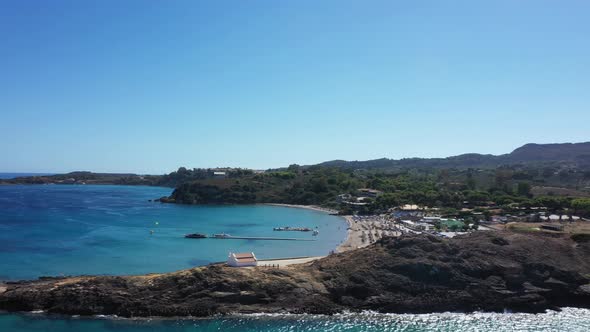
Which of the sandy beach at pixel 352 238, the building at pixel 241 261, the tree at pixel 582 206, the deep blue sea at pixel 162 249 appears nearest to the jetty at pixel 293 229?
the deep blue sea at pixel 162 249

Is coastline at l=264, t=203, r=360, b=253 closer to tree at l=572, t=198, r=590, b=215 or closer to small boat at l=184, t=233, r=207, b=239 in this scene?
small boat at l=184, t=233, r=207, b=239

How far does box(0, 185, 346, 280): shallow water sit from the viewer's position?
131 feet

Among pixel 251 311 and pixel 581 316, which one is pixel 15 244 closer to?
pixel 251 311

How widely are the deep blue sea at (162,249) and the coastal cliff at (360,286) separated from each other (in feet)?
4.15

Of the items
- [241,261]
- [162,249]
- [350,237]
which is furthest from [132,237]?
[350,237]

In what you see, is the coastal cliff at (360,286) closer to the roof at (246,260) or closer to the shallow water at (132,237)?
the roof at (246,260)

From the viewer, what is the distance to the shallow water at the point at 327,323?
25.8m

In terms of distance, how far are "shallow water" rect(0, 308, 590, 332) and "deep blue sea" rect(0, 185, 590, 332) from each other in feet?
0.20

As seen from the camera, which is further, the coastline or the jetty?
the jetty

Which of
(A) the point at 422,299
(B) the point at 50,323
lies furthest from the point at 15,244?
(A) the point at 422,299

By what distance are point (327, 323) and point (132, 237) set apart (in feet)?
122

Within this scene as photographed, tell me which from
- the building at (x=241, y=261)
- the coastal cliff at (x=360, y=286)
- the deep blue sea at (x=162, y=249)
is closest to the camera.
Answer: the deep blue sea at (x=162, y=249)

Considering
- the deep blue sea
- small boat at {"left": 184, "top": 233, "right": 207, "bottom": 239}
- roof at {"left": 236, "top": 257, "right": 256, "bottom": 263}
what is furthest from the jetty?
roof at {"left": 236, "top": 257, "right": 256, "bottom": 263}

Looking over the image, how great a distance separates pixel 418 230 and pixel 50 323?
4127 cm
